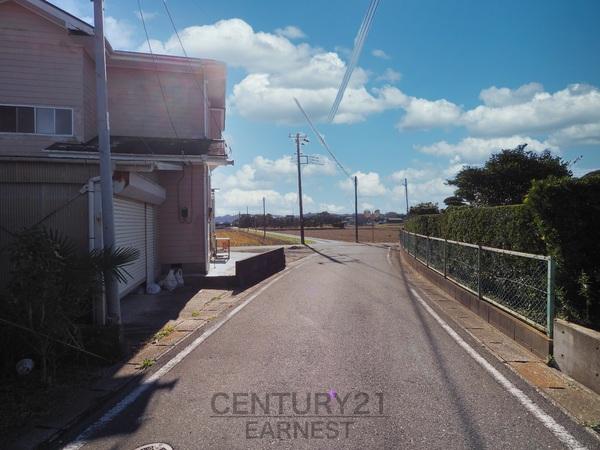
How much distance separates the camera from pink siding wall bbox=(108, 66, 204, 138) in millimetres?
16578

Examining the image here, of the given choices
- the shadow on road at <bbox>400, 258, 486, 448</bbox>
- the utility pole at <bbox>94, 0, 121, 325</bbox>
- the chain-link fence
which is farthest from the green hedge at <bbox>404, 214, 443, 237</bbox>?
the utility pole at <bbox>94, 0, 121, 325</bbox>

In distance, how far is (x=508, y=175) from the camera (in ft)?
96.6

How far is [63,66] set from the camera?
47.1 ft

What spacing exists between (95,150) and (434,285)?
9887 mm

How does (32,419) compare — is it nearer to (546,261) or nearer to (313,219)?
(546,261)

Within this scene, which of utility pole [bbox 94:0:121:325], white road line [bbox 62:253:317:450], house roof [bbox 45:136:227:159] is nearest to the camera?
white road line [bbox 62:253:317:450]

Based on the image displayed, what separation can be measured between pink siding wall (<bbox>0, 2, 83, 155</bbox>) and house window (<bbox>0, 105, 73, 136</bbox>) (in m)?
0.15

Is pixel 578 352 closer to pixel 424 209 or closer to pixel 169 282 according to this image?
pixel 169 282

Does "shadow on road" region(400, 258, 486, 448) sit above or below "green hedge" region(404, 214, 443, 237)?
below

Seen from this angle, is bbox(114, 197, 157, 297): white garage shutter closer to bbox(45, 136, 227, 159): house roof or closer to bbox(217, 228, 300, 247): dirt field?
bbox(45, 136, 227, 159): house roof

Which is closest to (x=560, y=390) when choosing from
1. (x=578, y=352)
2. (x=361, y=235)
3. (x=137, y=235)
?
(x=578, y=352)

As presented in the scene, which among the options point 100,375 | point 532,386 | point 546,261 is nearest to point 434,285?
point 546,261

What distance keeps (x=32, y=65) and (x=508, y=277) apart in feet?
44.0

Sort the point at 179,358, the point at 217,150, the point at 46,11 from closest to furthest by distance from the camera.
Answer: the point at 179,358, the point at 46,11, the point at 217,150
